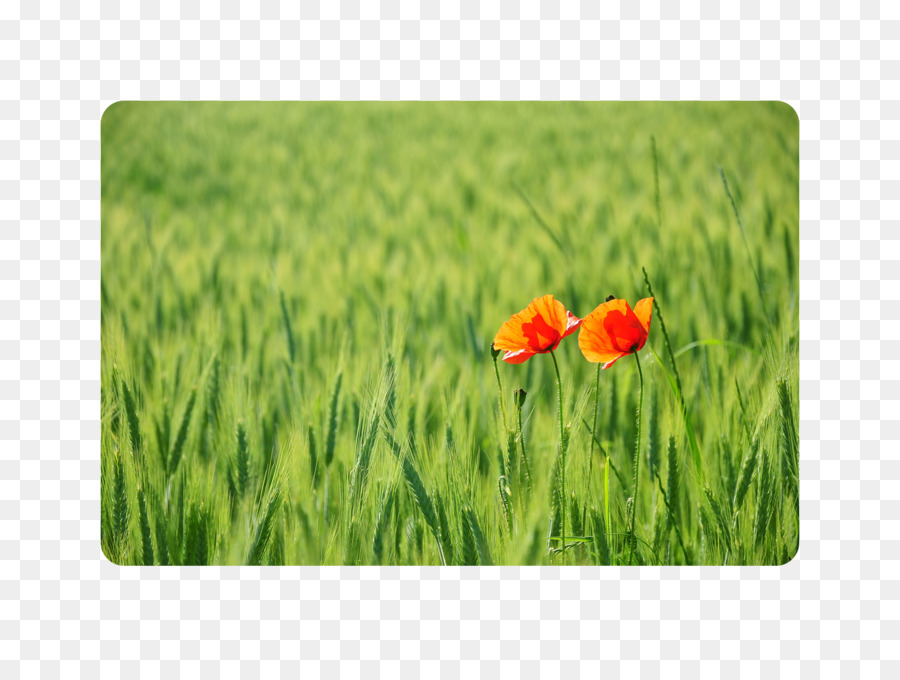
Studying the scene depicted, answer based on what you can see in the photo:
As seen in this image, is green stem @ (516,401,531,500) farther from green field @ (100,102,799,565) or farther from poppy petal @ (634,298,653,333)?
poppy petal @ (634,298,653,333)

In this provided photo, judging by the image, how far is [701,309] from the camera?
3.92ft

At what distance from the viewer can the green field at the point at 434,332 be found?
76 centimetres

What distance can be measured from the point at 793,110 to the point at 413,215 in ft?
3.16

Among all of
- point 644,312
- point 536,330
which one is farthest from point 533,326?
point 644,312

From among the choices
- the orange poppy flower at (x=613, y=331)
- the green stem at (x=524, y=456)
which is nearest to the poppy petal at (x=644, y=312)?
the orange poppy flower at (x=613, y=331)

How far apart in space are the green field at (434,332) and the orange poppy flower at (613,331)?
1.6 inches

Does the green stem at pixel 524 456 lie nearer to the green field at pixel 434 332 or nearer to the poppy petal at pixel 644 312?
the green field at pixel 434 332

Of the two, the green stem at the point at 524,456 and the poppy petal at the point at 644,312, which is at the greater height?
the poppy petal at the point at 644,312

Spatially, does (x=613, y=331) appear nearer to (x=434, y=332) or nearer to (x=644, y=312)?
(x=644, y=312)

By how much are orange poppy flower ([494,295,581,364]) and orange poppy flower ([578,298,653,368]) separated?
0.7 inches

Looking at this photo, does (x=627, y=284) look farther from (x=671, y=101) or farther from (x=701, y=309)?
(x=671, y=101)

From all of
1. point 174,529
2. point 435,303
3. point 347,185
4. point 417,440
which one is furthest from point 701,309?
point 347,185

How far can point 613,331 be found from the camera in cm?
68

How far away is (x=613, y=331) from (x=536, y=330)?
8 cm
